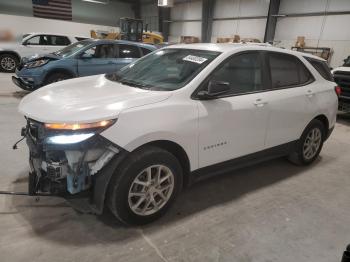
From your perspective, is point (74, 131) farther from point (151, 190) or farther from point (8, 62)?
point (8, 62)

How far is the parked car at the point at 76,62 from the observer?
700 cm

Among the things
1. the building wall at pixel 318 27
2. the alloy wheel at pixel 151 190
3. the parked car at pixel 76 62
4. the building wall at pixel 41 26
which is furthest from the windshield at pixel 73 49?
the building wall at pixel 41 26

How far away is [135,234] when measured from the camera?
2506 millimetres

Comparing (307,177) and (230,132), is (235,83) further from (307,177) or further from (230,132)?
(307,177)

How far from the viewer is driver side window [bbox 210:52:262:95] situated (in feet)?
9.61

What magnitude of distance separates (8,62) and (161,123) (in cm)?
1119

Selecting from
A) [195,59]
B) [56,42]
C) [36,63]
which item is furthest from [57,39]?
[195,59]

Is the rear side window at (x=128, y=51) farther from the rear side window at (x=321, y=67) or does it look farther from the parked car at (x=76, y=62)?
the rear side window at (x=321, y=67)

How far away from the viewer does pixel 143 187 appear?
8.18 ft

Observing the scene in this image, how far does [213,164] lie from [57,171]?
1.41m

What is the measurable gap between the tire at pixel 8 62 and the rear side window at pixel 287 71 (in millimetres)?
10804

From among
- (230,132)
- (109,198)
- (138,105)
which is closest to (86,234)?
(109,198)

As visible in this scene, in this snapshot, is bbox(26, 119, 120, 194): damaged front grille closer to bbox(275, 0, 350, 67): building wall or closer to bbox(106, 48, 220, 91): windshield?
bbox(106, 48, 220, 91): windshield

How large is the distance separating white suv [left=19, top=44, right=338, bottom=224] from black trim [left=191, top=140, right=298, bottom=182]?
0.5 inches
